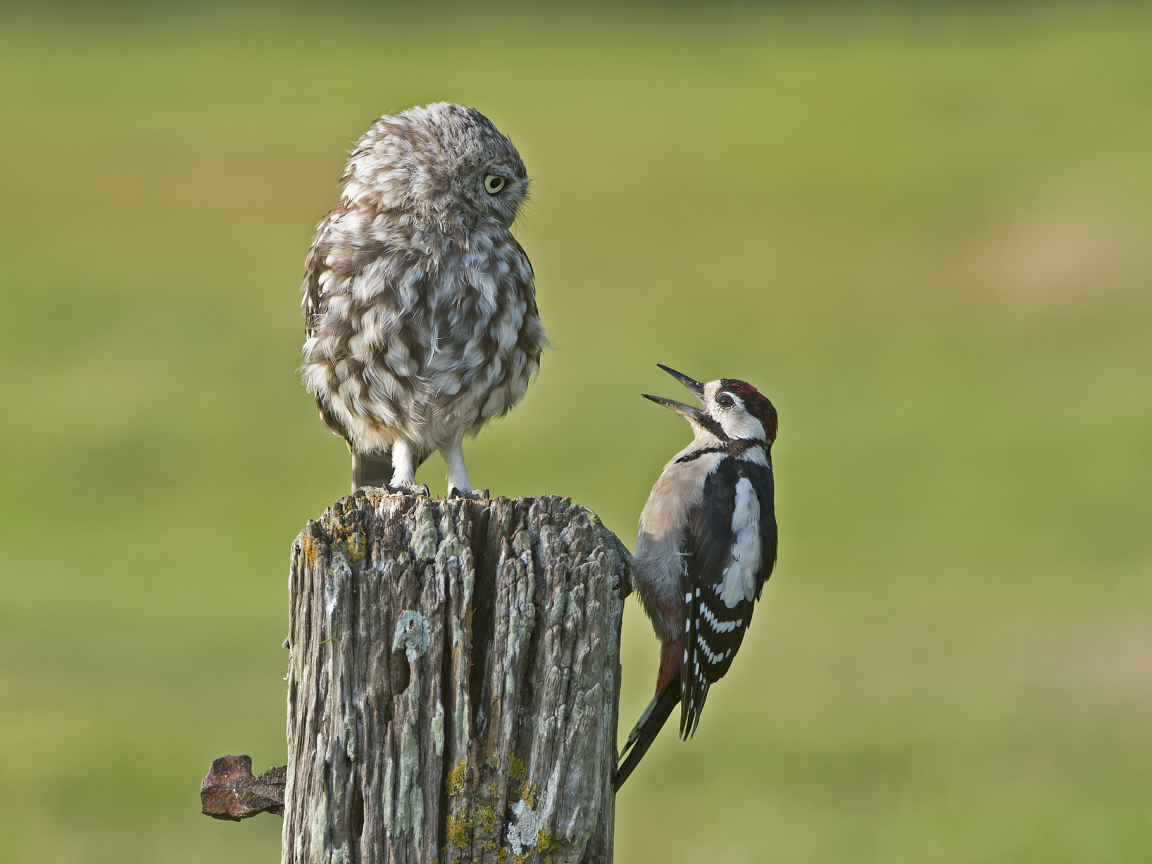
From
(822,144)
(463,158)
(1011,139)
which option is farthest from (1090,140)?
(463,158)

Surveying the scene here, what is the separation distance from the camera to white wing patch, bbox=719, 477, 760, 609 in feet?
16.6

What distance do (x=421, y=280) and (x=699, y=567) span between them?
1.59 metres

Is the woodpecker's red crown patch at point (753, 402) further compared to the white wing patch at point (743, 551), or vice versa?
the woodpecker's red crown patch at point (753, 402)

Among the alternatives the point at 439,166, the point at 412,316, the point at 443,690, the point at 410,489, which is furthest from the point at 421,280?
the point at 443,690

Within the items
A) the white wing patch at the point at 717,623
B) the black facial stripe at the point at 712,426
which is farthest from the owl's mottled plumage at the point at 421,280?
the white wing patch at the point at 717,623

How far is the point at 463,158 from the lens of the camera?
5461mm

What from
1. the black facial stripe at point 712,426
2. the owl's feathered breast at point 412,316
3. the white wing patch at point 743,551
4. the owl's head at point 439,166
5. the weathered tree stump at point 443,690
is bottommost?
the weathered tree stump at point 443,690

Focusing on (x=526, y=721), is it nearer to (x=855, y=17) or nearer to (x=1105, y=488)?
(x=1105, y=488)

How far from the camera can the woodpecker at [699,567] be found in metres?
4.86

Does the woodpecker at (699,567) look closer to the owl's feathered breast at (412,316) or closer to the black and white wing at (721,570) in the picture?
the black and white wing at (721,570)

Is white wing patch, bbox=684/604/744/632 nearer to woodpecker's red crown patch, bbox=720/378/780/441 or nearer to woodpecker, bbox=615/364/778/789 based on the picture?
woodpecker, bbox=615/364/778/789

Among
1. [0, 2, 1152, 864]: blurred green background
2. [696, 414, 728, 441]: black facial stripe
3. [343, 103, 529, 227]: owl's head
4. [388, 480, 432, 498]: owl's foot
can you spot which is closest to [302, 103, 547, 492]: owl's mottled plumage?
[343, 103, 529, 227]: owl's head

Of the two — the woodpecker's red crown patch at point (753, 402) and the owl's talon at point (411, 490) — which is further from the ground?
the woodpecker's red crown patch at point (753, 402)

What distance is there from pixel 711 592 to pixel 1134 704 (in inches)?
392
